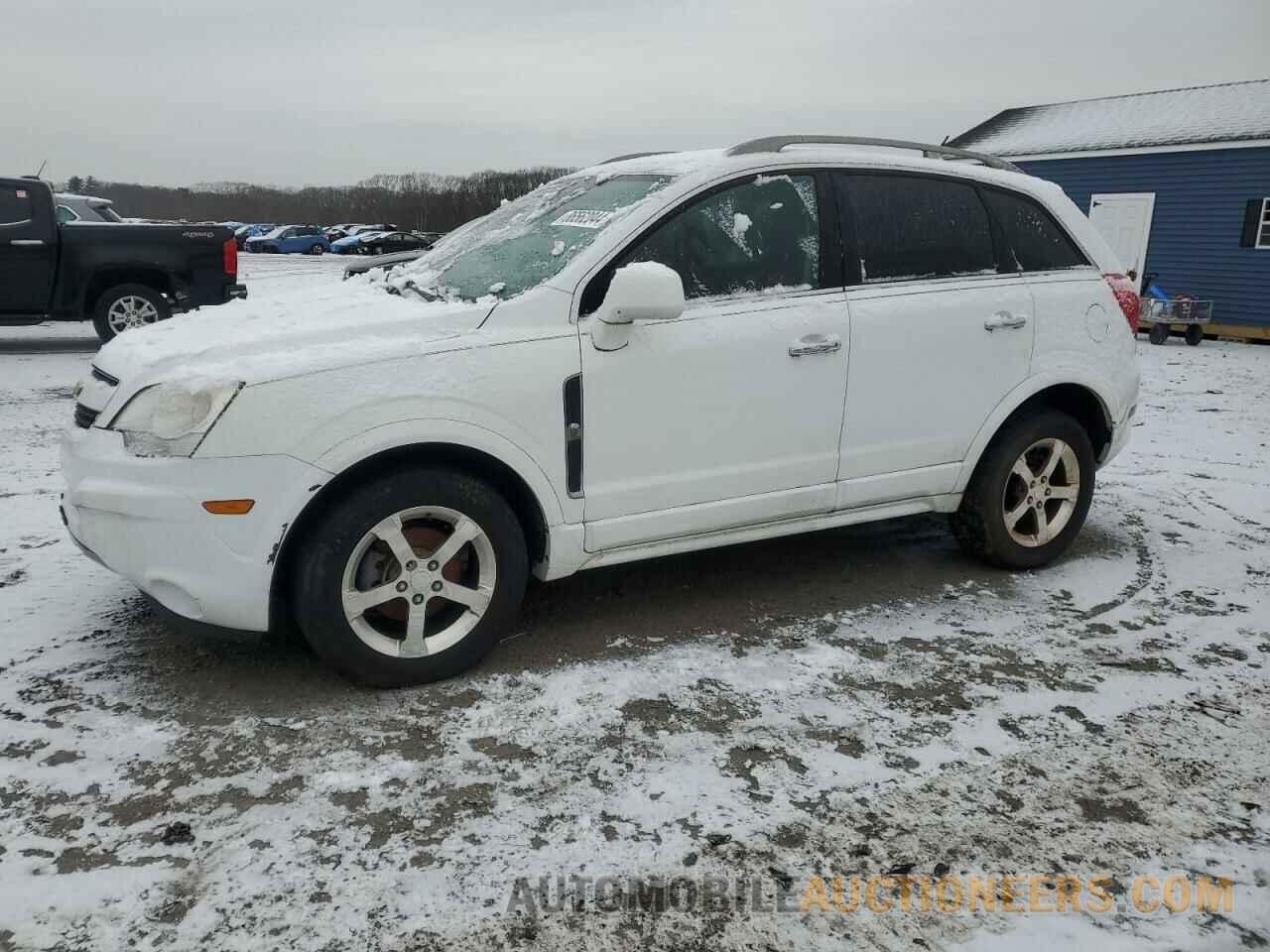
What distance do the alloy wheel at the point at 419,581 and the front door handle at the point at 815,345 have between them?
1.43 metres

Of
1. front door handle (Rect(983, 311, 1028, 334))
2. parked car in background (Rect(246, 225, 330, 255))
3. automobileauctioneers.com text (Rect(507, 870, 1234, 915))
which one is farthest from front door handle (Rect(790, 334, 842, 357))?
parked car in background (Rect(246, 225, 330, 255))

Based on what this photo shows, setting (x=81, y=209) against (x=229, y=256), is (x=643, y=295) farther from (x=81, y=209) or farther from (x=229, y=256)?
(x=81, y=209)

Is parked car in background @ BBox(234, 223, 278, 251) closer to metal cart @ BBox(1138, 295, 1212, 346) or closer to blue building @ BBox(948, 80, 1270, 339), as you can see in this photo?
blue building @ BBox(948, 80, 1270, 339)

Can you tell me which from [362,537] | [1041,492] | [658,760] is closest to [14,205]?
[362,537]

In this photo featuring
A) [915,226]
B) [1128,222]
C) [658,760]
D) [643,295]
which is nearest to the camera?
[658,760]

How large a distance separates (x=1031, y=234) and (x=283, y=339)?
10.9ft

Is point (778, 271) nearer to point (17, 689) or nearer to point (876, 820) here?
point (876, 820)

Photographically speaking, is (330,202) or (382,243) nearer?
(382,243)

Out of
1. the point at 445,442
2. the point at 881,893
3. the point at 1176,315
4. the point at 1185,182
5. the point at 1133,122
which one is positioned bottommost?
the point at 881,893

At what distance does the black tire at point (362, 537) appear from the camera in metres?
3.08

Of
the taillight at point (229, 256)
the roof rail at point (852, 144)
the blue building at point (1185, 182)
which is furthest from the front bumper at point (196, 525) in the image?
the blue building at point (1185, 182)

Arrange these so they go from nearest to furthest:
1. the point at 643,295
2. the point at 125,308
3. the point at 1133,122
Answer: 1. the point at 643,295
2. the point at 125,308
3. the point at 1133,122

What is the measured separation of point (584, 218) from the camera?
3.81m

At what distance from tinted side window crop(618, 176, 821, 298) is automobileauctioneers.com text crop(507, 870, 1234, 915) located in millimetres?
2138
